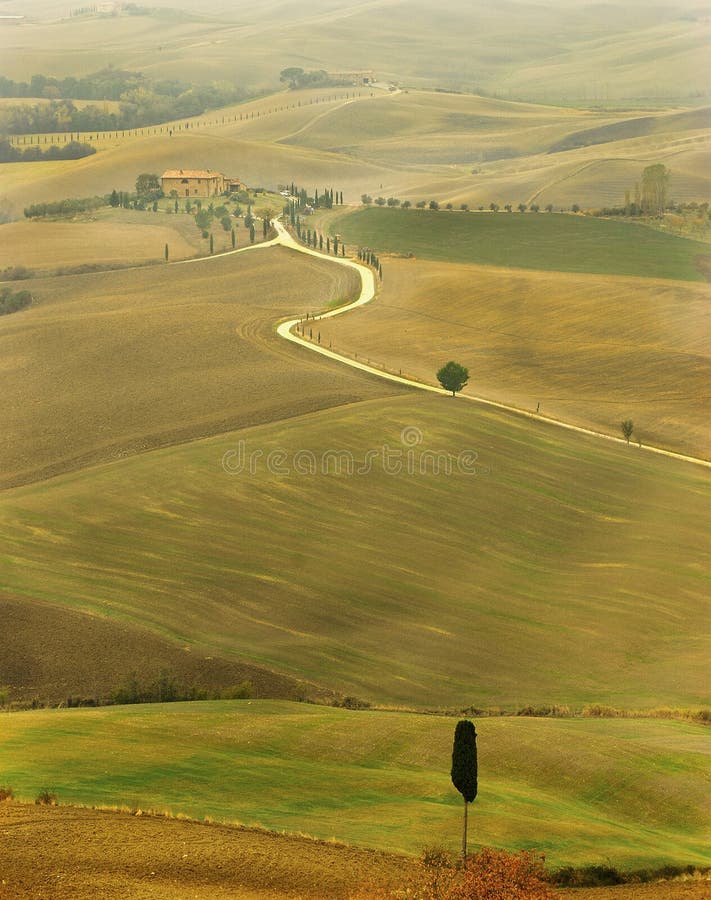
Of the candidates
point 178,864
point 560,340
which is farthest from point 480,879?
point 560,340

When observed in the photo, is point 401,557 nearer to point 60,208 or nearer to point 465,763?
point 465,763

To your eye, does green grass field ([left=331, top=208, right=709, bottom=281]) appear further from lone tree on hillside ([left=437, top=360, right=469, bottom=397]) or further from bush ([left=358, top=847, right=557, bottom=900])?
bush ([left=358, top=847, right=557, bottom=900])

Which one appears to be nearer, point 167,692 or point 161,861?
point 161,861

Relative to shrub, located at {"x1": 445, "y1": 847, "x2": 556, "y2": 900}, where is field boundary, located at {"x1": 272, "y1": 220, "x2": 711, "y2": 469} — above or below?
below

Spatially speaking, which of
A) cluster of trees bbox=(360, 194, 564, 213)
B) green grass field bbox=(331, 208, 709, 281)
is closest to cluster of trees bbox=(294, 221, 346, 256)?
green grass field bbox=(331, 208, 709, 281)

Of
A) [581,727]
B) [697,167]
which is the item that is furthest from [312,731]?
[697,167]

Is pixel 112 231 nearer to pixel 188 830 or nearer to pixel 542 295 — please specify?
pixel 542 295
